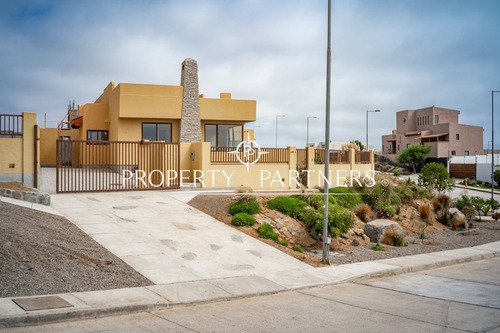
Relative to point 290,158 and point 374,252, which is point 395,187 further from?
point 374,252

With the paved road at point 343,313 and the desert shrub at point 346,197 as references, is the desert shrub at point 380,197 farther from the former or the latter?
the paved road at point 343,313

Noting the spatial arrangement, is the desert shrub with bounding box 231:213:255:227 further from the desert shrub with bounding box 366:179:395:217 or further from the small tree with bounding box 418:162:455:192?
the small tree with bounding box 418:162:455:192

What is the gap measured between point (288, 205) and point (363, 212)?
4814mm

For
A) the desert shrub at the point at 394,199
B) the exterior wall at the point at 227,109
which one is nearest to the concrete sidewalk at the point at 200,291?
the desert shrub at the point at 394,199

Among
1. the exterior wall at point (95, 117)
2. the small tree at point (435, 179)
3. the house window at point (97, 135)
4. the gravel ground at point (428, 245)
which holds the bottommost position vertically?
the gravel ground at point (428, 245)

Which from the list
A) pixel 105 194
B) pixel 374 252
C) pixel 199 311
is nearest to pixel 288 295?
pixel 199 311

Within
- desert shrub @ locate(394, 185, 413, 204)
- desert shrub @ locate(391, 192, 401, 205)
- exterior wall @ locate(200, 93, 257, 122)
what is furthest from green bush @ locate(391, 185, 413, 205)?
exterior wall @ locate(200, 93, 257, 122)

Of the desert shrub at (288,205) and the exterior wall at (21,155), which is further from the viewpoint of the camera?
the exterior wall at (21,155)

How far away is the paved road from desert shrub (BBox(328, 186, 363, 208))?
11.1 metres

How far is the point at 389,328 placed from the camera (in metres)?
7.57

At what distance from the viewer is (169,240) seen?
1377 centimetres

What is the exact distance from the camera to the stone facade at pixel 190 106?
3156 centimetres

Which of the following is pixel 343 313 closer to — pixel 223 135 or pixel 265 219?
pixel 265 219

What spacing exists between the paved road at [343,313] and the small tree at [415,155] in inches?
2700
